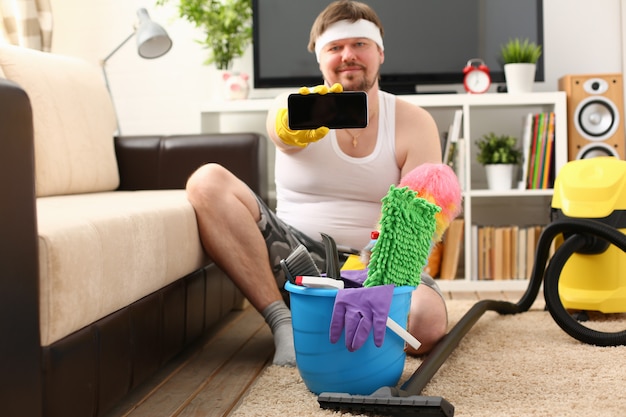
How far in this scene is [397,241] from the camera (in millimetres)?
1456

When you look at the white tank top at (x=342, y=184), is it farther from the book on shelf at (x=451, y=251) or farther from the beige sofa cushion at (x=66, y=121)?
the book on shelf at (x=451, y=251)

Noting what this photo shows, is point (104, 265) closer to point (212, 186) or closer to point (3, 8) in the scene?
point (212, 186)

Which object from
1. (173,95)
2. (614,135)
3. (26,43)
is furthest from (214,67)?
(614,135)

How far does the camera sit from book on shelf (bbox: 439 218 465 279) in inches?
125

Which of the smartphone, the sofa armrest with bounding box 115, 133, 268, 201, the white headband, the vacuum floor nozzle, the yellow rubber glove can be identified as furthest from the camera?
the sofa armrest with bounding box 115, 133, 268, 201

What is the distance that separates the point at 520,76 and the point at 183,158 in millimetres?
1429

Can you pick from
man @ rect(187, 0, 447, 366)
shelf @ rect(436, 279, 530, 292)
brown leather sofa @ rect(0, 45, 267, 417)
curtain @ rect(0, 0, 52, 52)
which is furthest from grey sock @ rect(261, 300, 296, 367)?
curtain @ rect(0, 0, 52, 52)

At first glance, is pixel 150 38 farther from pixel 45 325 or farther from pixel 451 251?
pixel 45 325

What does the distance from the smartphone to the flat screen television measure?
177 centimetres

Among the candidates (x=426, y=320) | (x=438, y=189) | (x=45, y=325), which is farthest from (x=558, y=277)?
(x=45, y=325)

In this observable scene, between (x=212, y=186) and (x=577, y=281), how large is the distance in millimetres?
1129

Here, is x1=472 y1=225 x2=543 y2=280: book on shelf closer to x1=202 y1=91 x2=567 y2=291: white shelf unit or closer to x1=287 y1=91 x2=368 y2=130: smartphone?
x1=202 y1=91 x2=567 y2=291: white shelf unit

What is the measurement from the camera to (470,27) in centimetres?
337

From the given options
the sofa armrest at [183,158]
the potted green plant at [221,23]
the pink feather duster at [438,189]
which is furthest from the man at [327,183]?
the potted green plant at [221,23]
